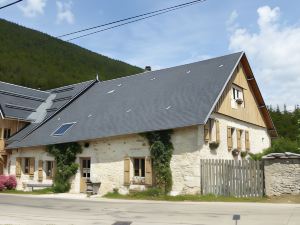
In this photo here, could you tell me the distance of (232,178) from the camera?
17719mm

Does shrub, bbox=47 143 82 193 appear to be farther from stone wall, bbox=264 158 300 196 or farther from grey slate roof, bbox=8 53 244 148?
stone wall, bbox=264 158 300 196

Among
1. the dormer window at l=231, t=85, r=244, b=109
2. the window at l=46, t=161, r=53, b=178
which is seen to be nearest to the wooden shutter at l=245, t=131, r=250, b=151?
the dormer window at l=231, t=85, r=244, b=109

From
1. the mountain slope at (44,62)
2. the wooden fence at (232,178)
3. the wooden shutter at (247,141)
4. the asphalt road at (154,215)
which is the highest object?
the mountain slope at (44,62)

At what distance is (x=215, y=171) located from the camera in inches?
713

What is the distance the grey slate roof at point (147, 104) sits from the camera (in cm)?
1978

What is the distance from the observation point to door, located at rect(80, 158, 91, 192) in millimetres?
22688

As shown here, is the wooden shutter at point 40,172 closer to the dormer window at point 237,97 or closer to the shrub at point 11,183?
the shrub at point 11,183

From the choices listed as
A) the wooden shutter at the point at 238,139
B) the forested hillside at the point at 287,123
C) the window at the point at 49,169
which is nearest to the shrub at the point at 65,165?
the window at the point at 49,169

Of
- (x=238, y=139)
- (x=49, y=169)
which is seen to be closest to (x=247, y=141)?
(x=238, y=139)

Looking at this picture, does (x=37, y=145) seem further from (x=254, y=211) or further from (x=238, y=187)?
(x=254, y=211)

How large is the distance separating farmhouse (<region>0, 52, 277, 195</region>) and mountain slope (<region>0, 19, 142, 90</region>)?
30.2 meters

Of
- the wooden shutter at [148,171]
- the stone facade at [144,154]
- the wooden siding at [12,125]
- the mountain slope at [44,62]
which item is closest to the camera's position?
the stone facade at [144,154]

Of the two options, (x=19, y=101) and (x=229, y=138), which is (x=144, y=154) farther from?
(x=19, y=101)

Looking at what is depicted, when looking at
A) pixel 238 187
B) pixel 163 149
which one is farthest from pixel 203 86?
pixel 238 187
